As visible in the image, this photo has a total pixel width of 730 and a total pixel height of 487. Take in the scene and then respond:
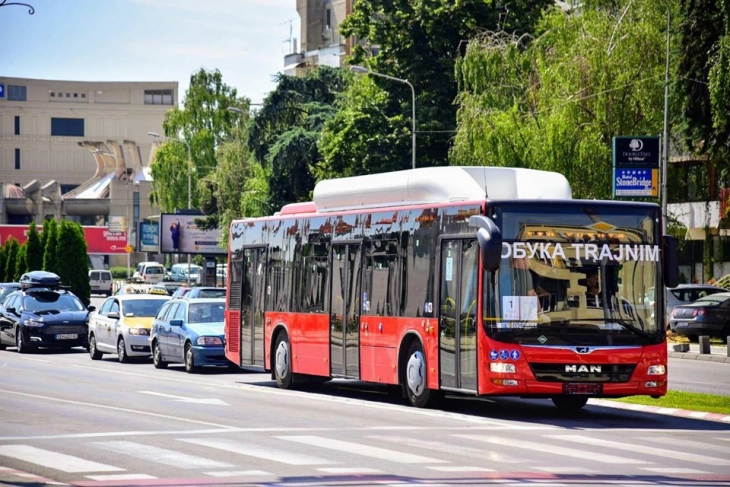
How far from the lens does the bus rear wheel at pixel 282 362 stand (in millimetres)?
25578

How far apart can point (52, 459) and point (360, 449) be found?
305 cm

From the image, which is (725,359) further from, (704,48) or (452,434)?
(452,434)

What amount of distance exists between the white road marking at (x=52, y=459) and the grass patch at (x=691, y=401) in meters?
9.91

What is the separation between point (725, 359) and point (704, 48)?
778cm

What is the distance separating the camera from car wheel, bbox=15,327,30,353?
39.9 m

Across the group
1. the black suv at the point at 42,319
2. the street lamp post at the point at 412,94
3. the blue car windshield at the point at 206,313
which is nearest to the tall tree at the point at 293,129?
the street lamp post at the point at 412,94

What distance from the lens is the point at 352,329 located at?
2314 cm

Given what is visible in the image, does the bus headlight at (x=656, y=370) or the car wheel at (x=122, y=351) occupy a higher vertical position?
the bus headlight at (x=656, y=370)

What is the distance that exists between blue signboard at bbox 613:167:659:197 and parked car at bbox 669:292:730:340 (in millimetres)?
3520

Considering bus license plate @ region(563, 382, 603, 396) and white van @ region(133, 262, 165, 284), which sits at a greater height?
white van @ region(133, 262, 165, 284)

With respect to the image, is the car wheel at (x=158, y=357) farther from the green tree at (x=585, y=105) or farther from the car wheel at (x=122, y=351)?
the green tree at (x=585, y=105)

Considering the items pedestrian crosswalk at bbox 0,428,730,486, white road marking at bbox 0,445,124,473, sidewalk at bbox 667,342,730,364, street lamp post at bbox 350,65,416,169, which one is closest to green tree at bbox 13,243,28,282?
street lamp post at bbox 350,65,416,169

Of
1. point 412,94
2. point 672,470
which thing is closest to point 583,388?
point 672,470

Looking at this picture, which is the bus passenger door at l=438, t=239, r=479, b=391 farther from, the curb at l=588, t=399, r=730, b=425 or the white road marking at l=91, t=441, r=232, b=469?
the white road marking at l=91, t=441, r=232, b=469
